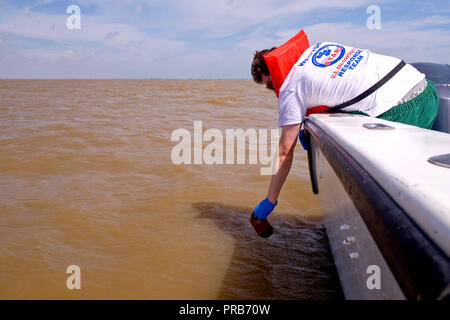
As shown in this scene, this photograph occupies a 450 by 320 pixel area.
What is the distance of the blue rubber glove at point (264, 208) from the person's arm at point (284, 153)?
26 millimetres

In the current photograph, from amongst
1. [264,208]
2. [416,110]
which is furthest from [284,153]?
[416,110]

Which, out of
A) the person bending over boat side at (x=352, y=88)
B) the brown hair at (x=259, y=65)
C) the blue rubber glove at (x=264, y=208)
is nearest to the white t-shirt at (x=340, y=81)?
the person bending over boat side at (x=352, y=88)

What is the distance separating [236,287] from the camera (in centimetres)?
214

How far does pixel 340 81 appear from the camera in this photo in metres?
1.97

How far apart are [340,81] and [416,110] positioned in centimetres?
47

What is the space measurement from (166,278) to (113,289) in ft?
1.01

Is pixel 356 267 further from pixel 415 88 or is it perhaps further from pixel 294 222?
pixel 294 222

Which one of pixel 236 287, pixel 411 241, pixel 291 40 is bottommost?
pixel 236 287

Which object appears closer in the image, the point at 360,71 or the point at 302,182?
the point at 360,71

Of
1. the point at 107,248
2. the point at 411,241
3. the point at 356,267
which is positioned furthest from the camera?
the point at 107,248

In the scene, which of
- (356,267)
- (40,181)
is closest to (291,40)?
(356,267)

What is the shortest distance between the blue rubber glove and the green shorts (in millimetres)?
733

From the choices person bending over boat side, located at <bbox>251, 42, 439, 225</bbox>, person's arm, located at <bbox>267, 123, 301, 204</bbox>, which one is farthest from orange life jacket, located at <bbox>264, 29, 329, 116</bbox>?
person's arm, located at <bbox>267, 123, 301, 204</bbox>

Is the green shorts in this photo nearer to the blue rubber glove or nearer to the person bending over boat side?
the person bending over boat side
